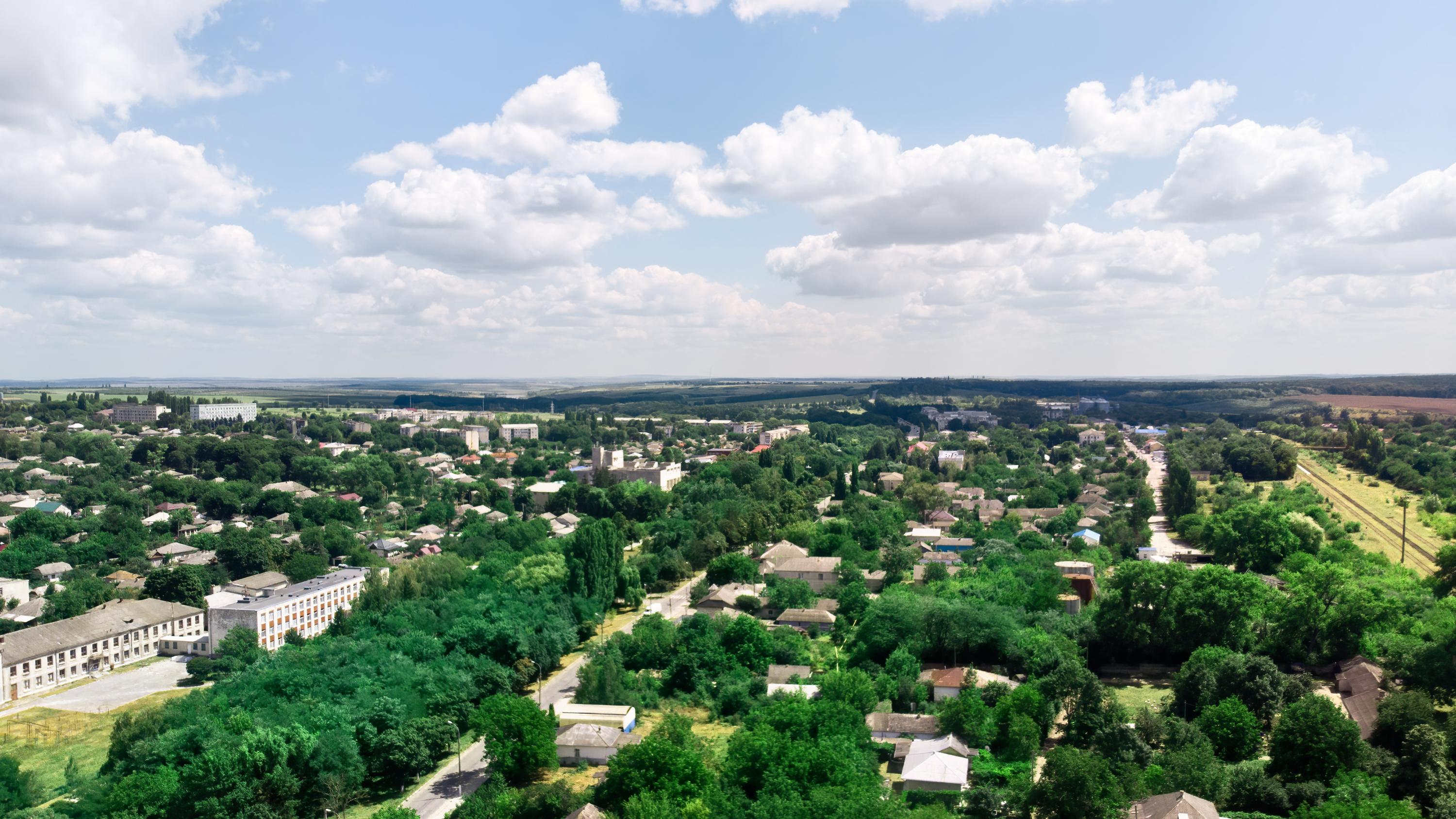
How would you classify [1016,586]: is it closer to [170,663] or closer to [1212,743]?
[1212,743]

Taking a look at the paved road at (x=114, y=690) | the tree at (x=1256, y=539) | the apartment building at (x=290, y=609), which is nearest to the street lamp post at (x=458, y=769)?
the paved road at (x=114, y=690)

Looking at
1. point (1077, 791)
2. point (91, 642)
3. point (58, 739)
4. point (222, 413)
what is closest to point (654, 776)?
point (1077, 791)

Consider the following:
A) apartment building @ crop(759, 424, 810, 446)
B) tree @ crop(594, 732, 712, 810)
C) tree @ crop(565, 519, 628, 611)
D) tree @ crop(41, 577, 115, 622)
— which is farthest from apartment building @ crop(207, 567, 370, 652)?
apartment building @ crop(759, 424, 810, 446)

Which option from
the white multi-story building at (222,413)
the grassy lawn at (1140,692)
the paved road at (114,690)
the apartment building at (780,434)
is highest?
the white multi-story building at (222,413)

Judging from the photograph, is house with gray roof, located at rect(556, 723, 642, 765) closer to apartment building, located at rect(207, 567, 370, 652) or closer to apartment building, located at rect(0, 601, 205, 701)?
apartment building, located at rect(207, 567, 370, 652)

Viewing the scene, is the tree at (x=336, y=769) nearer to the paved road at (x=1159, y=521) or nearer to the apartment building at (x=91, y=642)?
A: the apartment building at (x=91, y=642)

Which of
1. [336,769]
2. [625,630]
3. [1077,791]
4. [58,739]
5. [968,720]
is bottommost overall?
[58,739]

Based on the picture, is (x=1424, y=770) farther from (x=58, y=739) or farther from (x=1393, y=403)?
(x=1393, y=403)
